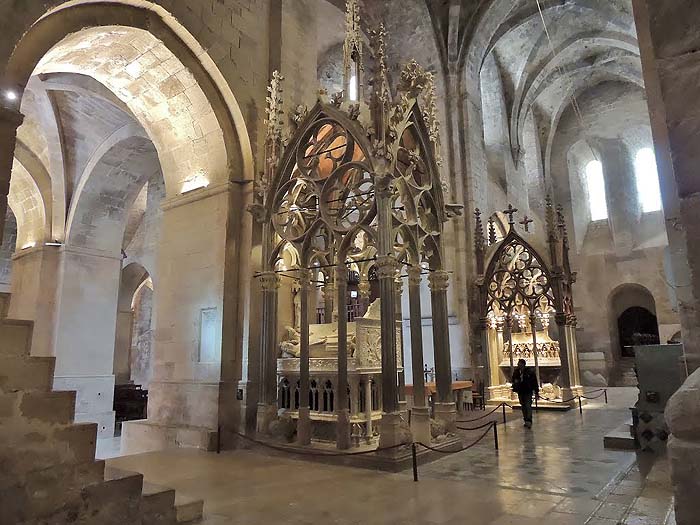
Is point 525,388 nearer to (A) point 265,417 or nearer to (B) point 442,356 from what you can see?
(B) point 442,356

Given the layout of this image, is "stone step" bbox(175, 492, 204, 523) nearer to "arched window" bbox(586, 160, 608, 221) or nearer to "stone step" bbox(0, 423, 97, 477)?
"stone step" bbox(0, 423, 97, 477)

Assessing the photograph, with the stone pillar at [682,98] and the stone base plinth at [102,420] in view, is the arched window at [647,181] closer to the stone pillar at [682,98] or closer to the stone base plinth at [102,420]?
the stone base plinth at [102,420]

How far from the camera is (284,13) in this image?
901 centimetres

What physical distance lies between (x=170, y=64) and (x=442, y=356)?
5.87m

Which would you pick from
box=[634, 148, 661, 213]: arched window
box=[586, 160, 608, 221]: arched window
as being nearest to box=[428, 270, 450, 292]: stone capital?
box=[634, 148, 661, 213]: arched window

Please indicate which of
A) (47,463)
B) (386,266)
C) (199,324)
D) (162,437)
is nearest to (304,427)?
(386,266)

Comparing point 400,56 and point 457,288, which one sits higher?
point 400,56

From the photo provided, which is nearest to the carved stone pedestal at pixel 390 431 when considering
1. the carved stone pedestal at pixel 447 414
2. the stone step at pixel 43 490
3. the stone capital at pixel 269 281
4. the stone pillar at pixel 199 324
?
the carved stone pedestal at pixel 447 414

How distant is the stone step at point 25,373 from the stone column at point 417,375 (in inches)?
168

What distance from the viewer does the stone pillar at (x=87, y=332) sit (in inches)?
439

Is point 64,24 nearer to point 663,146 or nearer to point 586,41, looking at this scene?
point 663,146

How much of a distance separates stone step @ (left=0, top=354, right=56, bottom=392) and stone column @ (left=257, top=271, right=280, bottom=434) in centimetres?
369

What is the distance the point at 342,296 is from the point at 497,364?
25.1 ft

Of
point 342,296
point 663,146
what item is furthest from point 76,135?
point 663,146
